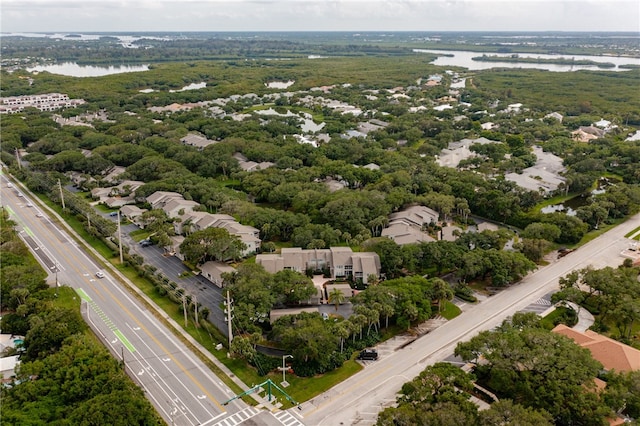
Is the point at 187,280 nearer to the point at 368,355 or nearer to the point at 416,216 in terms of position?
the point at 368,355

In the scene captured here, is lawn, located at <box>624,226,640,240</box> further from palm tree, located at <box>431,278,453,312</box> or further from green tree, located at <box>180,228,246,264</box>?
green tree, located at <box>180,228,246,264</box>

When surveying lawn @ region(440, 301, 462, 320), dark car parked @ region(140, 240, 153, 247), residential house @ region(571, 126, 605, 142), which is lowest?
lawn @ region(440, 301, 462, 320)

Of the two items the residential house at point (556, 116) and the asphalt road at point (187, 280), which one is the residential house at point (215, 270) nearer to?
the asphalt road at point (187, 280)

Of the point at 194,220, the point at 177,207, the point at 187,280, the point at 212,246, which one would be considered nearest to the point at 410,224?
the point at 212,246

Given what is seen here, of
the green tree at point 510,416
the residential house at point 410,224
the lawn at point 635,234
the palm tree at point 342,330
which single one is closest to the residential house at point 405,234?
the residential house at point 410,224

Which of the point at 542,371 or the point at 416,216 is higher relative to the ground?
the point at 416,216

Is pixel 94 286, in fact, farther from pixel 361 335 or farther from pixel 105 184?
pixel 105 184

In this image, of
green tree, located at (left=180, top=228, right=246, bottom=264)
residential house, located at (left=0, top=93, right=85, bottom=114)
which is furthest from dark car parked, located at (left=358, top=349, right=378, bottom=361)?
residential house, located at (left=0, top=93, right=85, bottom=114)
